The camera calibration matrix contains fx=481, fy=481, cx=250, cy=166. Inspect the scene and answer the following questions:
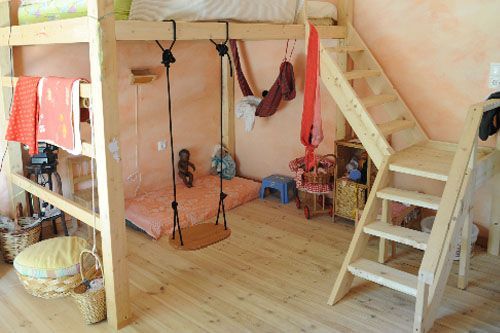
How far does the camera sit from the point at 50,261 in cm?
316

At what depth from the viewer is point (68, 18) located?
2.91 metres

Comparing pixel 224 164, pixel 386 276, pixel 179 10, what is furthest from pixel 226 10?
pixel 224 164

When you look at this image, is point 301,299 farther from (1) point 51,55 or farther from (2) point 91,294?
(1) point 51,55

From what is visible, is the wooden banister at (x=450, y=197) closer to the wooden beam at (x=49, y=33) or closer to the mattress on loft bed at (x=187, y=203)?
the wooden beam at (x=49, y=33)

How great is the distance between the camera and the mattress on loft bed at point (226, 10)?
9.39 ft

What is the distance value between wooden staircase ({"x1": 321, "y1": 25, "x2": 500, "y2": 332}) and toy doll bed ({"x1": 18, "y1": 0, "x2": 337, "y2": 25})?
477 mm

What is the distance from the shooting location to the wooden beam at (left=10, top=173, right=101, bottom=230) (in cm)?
295

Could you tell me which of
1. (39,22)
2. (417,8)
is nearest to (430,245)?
(417,8)

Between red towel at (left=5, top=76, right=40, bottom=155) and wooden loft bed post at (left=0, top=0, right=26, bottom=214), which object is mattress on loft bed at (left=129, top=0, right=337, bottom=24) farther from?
wooden loft bed post at (left=0, top=0, right=26, bottom=214)

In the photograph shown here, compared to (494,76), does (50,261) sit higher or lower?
lower

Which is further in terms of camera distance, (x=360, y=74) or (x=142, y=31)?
(x=360, y=74)

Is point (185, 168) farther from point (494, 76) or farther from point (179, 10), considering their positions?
point (494, 76)

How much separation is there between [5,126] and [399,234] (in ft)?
10.4

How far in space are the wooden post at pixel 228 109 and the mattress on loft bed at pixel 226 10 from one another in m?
1.61
